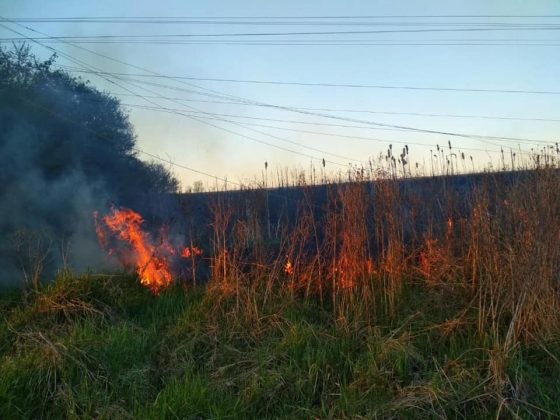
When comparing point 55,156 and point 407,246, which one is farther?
point 55,156

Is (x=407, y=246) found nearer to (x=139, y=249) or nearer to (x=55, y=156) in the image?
(x=139, y=249)

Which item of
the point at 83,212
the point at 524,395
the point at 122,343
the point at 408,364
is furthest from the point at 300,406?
the point at 83,212

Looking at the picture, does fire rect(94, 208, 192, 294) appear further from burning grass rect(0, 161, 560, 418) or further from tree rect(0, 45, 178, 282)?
tree rect(0, 45, 178, 282)

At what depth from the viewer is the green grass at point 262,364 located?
3.74 metres

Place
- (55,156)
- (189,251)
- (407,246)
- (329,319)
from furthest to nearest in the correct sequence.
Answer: (55,156) → (189,251) → (407,246) → (329,319)

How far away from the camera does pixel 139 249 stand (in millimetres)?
8344

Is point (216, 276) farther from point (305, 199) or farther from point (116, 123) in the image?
point (116, 123)

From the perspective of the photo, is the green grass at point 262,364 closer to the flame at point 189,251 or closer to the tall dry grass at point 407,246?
the tall dry grass at point 407,246

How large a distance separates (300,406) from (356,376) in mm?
608

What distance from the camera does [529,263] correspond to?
183 inches

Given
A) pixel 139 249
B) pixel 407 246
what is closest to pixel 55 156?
pixel 139 249

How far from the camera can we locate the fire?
7.43 metres

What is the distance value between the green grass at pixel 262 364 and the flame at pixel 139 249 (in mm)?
1334

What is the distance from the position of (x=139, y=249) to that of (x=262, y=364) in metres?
4.54
